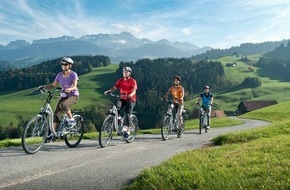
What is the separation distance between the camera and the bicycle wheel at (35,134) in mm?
11258

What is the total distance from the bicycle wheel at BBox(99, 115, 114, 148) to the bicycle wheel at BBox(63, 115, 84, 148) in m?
0.83

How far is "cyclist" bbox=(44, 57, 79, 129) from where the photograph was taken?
1280 cm

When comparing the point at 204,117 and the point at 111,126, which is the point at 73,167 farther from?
the point at 204,117

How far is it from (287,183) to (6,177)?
20.3 feet

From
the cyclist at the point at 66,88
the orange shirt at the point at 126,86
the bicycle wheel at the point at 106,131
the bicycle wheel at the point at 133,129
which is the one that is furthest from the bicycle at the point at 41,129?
the bicycle wheel at the point at 133,129

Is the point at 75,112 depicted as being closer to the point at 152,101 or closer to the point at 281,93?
the point at 152,101

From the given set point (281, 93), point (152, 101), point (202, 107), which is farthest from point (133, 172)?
point (281, 93)

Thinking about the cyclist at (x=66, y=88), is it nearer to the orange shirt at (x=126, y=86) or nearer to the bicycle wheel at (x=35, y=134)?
the bicycle wheel at (x=35, y=134)

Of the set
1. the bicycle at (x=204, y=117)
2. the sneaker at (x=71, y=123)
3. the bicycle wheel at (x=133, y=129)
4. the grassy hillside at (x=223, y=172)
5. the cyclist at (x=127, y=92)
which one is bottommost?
the bicycle at (x=204, y=117)

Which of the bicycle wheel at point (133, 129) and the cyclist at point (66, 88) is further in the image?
the bicycle wheel at point (133, 129)

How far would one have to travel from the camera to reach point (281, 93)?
186 meters

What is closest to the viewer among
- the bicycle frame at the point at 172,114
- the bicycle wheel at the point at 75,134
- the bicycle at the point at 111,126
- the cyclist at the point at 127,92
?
the bicycle wheel at the point at 75,134

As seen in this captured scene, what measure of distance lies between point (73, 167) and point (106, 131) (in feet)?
16.3

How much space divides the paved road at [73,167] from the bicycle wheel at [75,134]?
0.38m
